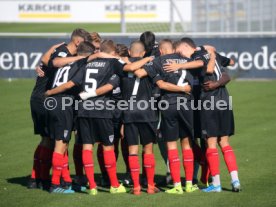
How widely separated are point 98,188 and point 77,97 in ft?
4.78

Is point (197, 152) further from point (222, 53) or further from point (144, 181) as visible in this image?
point (222, 53)

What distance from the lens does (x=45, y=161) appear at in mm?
11586

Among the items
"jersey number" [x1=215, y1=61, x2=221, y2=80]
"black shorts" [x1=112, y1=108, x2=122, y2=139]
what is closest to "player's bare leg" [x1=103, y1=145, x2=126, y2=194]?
"black shorts" [x1=112, y1=108, x2=122, y2=139]

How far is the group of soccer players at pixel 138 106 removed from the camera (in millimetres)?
10945

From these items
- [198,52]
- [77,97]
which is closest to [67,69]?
[77,97]

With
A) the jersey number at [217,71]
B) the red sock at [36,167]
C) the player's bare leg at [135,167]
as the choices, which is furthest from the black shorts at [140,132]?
the red sock at [36,167]

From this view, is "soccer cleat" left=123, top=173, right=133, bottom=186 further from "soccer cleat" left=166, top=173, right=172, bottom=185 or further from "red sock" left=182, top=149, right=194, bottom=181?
"red sock" left=182, top=149, right=194, bottom=181

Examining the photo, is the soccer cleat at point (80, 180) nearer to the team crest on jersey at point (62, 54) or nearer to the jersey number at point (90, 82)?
the jersey number at point (90, 82)

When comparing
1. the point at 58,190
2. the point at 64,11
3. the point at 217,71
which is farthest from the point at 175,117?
the point at 64,11

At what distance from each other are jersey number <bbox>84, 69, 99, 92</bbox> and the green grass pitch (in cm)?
151

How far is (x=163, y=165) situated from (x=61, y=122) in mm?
2921

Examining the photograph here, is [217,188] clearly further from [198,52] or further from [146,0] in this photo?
[146,0]

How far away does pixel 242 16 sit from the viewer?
32156 mm

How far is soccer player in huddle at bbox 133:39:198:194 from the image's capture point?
36.0 feet
